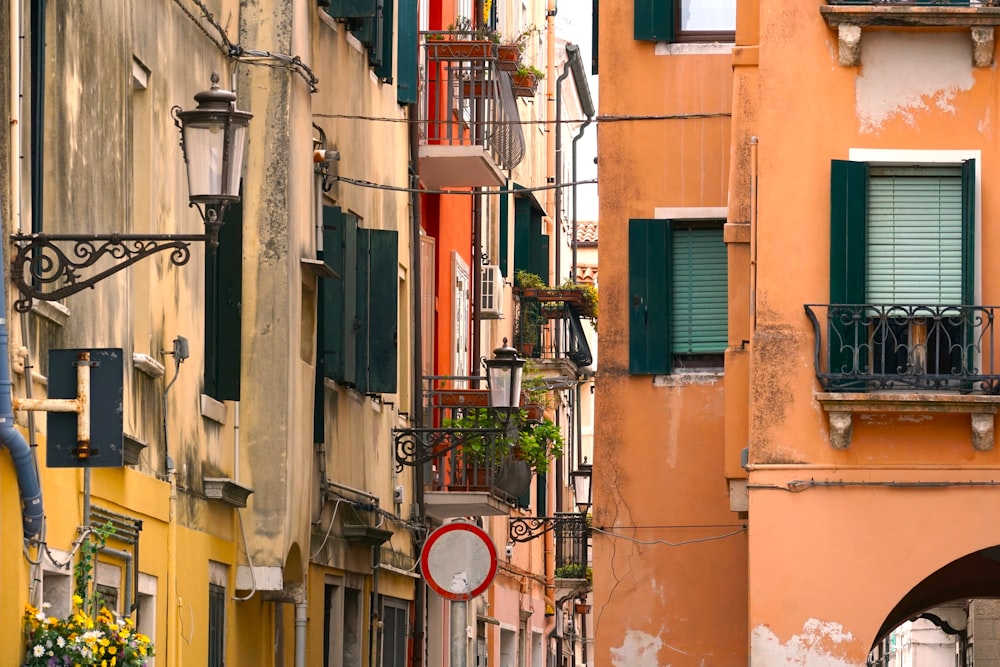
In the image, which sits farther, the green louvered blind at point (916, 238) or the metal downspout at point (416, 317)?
the metal downspout at point (416, 317)

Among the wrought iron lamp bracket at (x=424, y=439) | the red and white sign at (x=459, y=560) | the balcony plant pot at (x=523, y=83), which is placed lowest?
the red and white sign at (x=459, y=560)

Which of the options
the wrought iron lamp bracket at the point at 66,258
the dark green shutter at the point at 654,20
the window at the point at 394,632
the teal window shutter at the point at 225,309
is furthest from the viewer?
the window at the point at 394,632

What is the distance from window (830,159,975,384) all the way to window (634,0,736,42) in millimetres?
4568

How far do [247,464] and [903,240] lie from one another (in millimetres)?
5097

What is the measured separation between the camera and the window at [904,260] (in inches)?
614

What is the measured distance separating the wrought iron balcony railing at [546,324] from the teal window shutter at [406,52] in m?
8.83

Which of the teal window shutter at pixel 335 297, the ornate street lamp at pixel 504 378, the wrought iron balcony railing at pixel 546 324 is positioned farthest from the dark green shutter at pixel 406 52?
the wrought iron balcony railing at pixel 546 324

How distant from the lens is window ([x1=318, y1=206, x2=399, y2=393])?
1992cm

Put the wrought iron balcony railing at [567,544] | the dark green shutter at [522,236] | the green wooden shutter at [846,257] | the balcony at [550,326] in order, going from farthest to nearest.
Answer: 1. the dark green shutter at [522,236]
2. the wrought iron balcony railing at [567,544]
3. the balcony at [550,326]
4. the green wooden shutter at [846,257]

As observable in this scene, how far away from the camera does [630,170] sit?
20141 millimetres

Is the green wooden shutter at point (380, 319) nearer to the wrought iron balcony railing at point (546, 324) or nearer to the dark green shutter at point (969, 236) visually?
the dark green shutter at point (969, 236)

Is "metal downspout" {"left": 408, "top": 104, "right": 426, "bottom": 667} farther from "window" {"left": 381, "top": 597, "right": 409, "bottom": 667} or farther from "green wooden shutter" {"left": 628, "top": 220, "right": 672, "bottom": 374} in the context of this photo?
"green wooden shutter" {"left": 628, "top": 220, "right": 672, "bottom": 374}

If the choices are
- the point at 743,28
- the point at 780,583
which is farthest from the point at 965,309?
the point at 743,28

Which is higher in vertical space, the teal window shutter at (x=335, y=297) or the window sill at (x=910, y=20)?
the window sill at (x=910, y=20)
